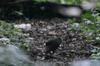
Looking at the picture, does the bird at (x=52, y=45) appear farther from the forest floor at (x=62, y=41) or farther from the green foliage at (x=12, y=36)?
the green foliage at (x=12, y=36)

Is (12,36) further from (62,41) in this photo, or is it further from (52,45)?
(62,41)

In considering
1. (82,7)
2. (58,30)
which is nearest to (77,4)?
(82,7)

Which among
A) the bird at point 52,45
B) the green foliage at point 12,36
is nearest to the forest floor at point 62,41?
the bird at point 52,45

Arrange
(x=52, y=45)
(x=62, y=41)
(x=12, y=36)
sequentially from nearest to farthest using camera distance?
(x=52, y=45) → (x=12, y=36) → (x=62, y=41)

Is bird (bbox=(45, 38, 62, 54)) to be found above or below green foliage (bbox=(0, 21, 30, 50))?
below

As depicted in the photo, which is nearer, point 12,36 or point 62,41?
point 12,36

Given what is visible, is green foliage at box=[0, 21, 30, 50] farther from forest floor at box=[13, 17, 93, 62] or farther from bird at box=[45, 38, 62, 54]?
bird at box=[45, 38, 62, 54]

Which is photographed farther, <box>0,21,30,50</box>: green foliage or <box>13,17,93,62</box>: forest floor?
<box>0,21,30,50</box>: green foliage

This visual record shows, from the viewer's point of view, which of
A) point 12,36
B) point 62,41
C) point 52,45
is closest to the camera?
point 52,45

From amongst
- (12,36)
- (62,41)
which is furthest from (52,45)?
(12,36)

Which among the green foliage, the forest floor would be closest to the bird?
the forest floor
